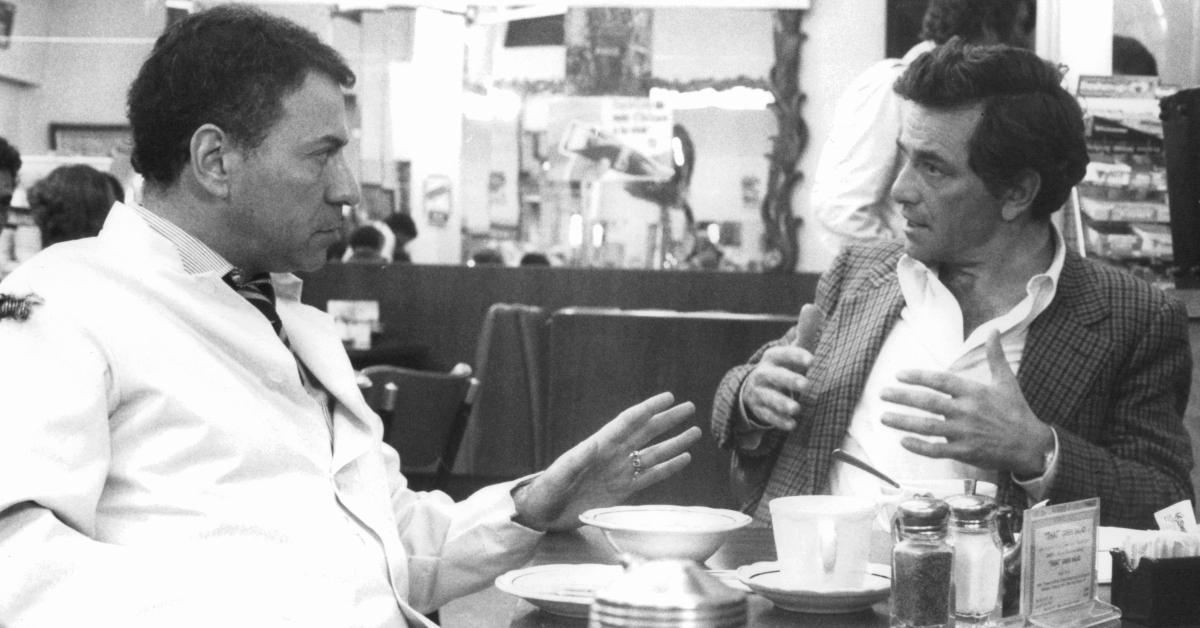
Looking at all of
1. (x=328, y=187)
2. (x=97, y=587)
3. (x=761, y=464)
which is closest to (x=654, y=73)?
(x=761, y=464)

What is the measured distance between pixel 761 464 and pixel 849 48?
5028 millimetres

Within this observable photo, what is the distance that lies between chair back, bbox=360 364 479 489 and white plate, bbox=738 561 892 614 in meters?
1.67

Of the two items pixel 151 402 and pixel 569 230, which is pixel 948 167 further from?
pixel 569 230

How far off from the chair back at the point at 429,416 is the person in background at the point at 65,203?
2.48 meters

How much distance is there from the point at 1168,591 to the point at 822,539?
319 mm

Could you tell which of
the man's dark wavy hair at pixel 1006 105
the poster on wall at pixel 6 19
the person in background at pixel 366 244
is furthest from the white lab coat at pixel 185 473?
the poster on wall at pixel 6 19

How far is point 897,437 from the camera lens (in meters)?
2.09

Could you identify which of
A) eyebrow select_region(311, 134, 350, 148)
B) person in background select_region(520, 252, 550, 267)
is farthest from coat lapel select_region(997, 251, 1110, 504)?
person in background select_region(520, 252, 550, 267)

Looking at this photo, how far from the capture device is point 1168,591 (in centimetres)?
131

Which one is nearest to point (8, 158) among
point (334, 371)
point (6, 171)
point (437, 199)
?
point (6, 171)

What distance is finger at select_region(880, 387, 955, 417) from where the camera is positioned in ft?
5.78

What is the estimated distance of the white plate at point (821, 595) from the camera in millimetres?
1299

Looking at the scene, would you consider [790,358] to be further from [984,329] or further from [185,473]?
[185,473]

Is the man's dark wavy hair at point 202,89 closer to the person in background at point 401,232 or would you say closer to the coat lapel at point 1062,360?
the coat lapel at point 1062,360
